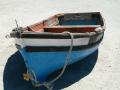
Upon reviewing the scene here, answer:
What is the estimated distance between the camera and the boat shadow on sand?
7.62 m

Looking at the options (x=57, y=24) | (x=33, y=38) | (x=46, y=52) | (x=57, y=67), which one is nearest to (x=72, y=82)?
(x=57, y=67)

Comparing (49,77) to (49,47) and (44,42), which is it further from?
(44,42)

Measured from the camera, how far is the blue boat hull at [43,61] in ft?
23.1

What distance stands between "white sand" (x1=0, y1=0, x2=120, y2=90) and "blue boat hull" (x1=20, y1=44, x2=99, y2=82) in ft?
2.13

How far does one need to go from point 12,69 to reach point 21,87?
3.27 ft

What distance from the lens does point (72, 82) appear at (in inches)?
305

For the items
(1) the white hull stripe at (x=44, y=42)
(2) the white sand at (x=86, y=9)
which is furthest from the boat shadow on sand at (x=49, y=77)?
(1) the white hull stripe at (x=44, y=42)

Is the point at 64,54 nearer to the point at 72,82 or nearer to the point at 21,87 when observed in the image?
the point at 72,82

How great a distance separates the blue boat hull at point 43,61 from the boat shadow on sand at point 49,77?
392 mm

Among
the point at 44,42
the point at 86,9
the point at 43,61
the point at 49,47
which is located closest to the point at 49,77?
the point at 43,61

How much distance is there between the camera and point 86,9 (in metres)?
13.8

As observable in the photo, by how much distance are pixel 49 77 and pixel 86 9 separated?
21.5 feet

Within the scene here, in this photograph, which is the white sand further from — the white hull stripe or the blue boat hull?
the white hull stripe

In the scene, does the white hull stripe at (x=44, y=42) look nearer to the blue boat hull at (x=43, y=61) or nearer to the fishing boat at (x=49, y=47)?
the fishing boat at (x=49, y=47)
